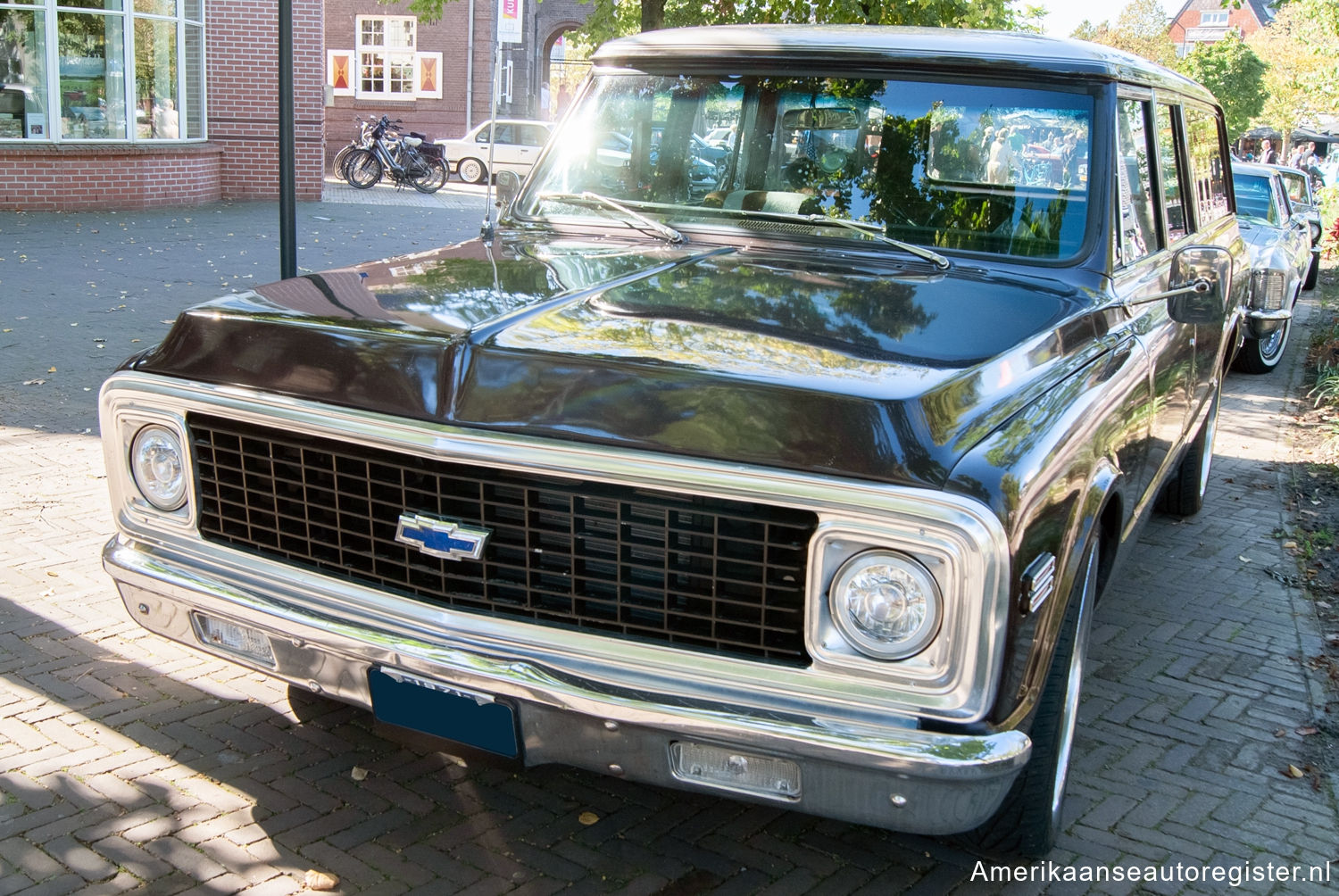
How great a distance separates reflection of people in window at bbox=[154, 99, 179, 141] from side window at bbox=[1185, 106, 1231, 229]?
13.9 meters

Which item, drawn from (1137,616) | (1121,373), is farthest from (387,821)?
(1137,616)

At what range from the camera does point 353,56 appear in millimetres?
32781

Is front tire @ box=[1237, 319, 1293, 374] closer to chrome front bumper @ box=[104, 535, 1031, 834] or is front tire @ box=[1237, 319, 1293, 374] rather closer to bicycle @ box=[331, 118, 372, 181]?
chrome front bumper @ box=[104, 535, 1031, 834]

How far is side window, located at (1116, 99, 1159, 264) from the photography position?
3.75 meters

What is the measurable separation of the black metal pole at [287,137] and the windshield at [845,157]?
264cm

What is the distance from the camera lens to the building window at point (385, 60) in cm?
3256

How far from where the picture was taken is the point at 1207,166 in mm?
5617

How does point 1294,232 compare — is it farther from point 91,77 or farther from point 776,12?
point 91,77

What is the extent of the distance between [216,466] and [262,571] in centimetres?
27

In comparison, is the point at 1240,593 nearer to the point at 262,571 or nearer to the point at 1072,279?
the point at 1072,279

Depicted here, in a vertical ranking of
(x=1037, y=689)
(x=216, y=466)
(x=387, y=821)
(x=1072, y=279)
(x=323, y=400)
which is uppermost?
(x=1072, y=279)

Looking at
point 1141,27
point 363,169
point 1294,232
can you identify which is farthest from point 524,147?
point 1141,27

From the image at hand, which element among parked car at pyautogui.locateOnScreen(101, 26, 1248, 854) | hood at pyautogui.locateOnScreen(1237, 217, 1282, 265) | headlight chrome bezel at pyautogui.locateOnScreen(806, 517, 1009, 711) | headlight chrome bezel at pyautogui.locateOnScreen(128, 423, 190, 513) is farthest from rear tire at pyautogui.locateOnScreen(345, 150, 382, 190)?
headlight chrome bezel at pyautogui.locateOnScreen(806, 517, 1009, 711)

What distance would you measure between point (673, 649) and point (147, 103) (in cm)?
1582
